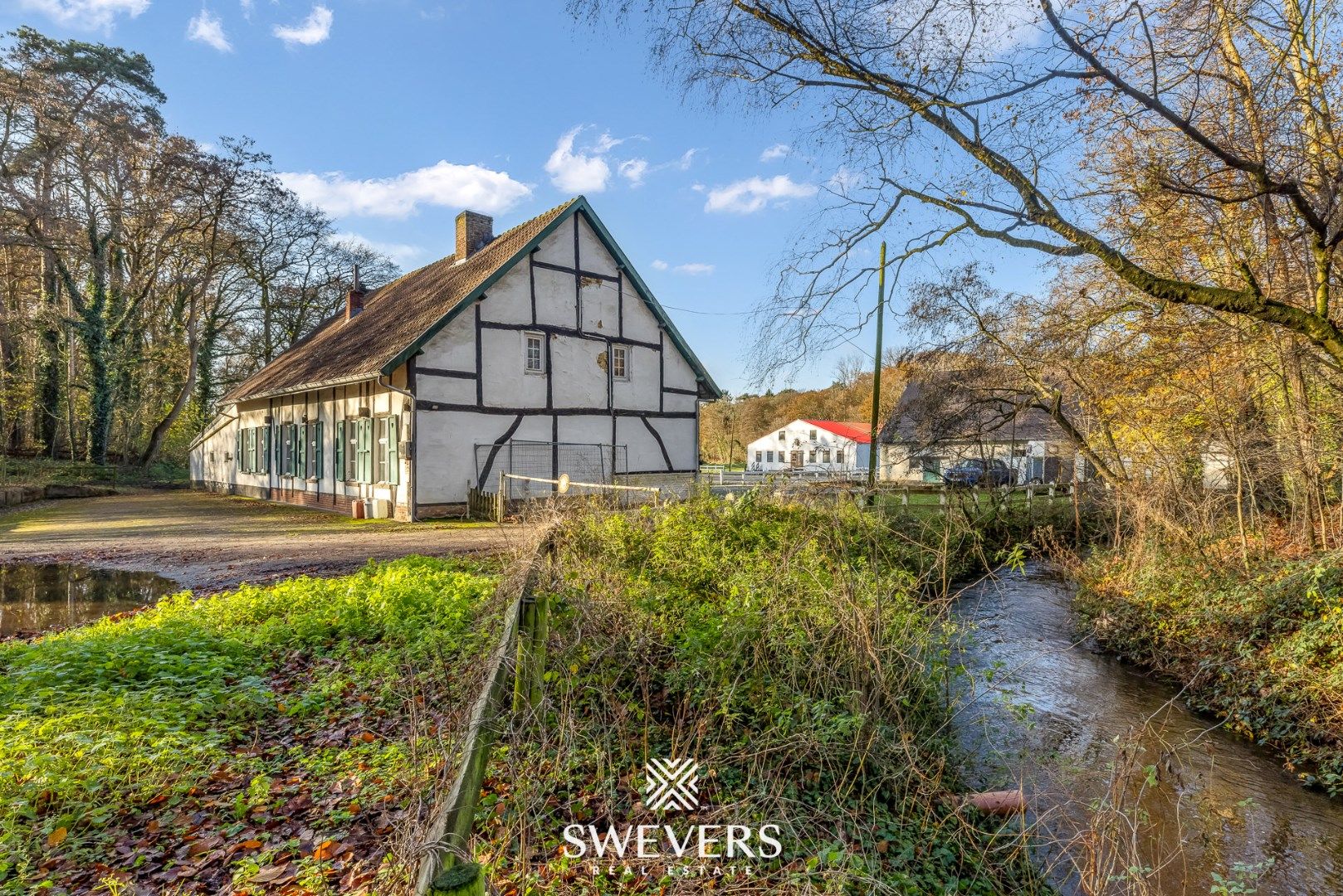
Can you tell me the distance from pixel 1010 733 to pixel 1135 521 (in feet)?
17.5

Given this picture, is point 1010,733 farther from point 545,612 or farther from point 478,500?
point 478,500

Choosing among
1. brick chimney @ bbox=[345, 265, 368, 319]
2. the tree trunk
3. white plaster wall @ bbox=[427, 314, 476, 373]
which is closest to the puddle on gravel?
white plaster wall @ bbox=[427, 314, 476, 373]

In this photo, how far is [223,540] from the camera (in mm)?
12305

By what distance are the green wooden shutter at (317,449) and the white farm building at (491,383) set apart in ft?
0.22

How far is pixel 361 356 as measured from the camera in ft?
53.3

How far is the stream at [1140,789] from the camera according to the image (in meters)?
3.72

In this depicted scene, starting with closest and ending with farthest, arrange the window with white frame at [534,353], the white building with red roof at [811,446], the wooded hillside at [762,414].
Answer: the window with white frame at [534,353] → the white building with red roof at [811,446] → the wooded hillside at [762,414]

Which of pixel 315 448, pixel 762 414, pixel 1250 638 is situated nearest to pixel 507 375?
pixel 315 448

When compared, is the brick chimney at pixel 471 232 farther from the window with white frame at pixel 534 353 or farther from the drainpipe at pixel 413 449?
the drainpipe at pixel 413 449

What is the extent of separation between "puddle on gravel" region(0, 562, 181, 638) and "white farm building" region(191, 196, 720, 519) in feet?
19.4

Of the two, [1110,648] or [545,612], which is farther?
[1110,648]

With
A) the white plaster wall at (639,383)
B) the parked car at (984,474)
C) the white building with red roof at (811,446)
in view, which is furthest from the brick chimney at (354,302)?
the white building with red roof at (811,446)

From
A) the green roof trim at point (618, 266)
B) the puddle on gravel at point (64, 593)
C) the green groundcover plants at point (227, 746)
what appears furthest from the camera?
the green roof trim at point (618, 266)

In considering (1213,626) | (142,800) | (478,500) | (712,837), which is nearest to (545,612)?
(712,837)
